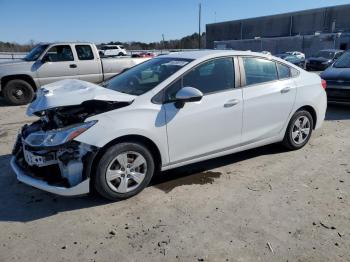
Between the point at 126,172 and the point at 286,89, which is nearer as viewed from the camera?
the point at 126,172

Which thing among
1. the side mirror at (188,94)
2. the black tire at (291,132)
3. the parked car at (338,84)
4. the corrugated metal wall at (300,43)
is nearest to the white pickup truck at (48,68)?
the parked car at (338,84)

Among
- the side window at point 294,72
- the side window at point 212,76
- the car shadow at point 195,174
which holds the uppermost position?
the side window at point 212,76

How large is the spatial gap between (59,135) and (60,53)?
7.87 metres

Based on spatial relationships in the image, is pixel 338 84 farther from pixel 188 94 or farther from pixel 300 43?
pixel 300 43

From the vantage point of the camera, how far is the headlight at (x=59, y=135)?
3.62 meters

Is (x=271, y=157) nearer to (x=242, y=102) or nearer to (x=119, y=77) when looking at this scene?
(x=242, y=102)

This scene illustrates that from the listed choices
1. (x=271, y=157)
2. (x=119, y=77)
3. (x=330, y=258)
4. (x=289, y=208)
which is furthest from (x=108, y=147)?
(x=271, y=157)

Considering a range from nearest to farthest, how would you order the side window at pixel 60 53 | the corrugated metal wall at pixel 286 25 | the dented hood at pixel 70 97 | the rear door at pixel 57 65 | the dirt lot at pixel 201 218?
the dirt lot at pixel 201 218 < the dented hood at pixel 70 97 < the rear door at pixel 57 65 < the side window at pixel 60 53 < the corrugated metal wall at pixel 286 25

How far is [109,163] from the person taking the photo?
3.77m

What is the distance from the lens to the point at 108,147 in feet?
12.4

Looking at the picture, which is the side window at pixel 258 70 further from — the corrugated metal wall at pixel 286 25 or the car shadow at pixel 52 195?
the corrugated metal wall at pixel 286 25

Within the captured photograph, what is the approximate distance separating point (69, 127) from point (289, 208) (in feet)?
8.21

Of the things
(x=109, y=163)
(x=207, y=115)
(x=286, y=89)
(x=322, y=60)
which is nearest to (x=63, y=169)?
(x=109, y=163)

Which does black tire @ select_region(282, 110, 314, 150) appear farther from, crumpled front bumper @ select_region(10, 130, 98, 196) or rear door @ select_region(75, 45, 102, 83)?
rear door @ select_region(75, 45, 102, 83)
